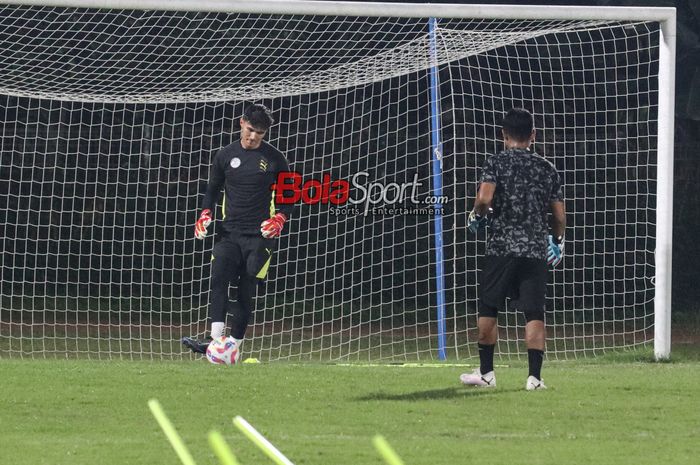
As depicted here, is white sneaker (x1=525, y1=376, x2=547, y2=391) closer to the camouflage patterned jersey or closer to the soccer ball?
the camouflage patterned jersey

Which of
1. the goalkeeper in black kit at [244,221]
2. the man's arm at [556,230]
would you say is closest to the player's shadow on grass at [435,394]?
the man's arm at [556,230]

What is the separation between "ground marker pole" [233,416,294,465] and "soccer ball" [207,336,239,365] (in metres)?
2.72

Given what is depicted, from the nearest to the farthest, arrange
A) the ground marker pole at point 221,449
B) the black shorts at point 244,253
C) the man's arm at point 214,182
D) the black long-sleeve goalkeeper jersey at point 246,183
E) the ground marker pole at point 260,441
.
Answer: the ground marker pole at point 221,449 → the ground marker pole at point 260,441 → the black shorts at point 244,253 → the black long-sleeve goalkeeper jersey at point 246,183 → the man's arm at point 214,182

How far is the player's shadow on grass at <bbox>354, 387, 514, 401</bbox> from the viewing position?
7922 mm

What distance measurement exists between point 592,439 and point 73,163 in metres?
12.7

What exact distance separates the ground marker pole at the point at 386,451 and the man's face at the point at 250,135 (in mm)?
3999

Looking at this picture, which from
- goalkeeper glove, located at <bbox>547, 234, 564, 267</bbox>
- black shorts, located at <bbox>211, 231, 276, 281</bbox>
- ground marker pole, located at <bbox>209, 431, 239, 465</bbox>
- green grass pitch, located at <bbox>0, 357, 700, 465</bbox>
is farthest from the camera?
black shorts, located at <bbox>211, 231, 276, 281</bbox>

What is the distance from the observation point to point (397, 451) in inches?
236

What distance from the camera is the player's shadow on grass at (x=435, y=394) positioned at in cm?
792

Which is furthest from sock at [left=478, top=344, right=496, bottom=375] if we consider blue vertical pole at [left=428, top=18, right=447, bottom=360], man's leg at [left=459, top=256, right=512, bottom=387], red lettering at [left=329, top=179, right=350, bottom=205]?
red lettering at [left=329, top=179, right=350, bottom=205]

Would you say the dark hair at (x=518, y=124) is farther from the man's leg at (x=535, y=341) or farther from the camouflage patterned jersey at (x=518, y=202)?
the man's leg at (x=535, y=341)

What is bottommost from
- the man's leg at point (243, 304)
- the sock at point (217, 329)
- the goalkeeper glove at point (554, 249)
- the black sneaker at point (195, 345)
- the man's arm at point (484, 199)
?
the black sneaker at point (195, 345)

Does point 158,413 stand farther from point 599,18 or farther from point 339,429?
point 599,18

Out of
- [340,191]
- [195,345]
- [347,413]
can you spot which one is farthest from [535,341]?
[340,191]
